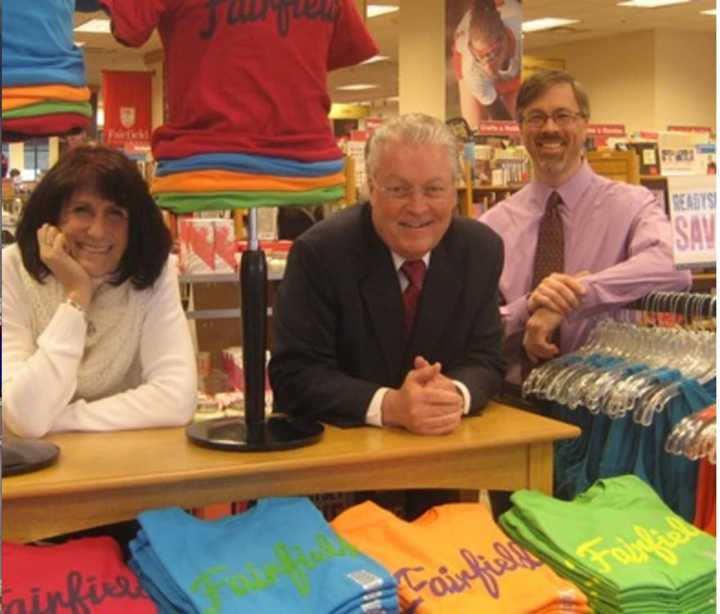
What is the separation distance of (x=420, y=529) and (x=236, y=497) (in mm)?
362

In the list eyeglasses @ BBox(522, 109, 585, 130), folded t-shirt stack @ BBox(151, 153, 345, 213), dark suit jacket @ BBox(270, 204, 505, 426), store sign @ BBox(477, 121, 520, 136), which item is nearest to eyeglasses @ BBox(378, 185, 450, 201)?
dark suit jacket @ BBox(270, 204, 505, 426)

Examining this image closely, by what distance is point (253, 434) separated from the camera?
6.62 feet

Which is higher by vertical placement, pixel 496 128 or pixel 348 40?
pixel 496 128

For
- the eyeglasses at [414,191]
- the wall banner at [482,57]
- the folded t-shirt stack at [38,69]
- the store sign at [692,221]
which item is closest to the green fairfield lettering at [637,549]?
the store sign at [692,221]

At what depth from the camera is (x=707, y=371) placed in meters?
2.37

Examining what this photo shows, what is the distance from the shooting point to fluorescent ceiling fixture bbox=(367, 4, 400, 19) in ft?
38.9

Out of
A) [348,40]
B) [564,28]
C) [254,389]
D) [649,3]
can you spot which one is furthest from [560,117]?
[564,28]

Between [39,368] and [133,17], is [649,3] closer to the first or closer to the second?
[133,17]

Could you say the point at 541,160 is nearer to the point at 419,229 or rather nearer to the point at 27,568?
the point at 419,229

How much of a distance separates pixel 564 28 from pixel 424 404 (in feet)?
41.5

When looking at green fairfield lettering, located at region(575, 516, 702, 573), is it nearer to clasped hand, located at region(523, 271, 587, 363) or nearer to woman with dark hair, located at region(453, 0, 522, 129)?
clasped hand, located at region(523, 271, 587, 363)

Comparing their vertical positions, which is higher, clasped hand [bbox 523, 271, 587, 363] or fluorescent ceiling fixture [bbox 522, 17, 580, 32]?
fluorescent ceiling fixture [bbox 522, 17, 580, 32]

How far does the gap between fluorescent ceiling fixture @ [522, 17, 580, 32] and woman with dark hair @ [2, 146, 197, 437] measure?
1155 centimetres

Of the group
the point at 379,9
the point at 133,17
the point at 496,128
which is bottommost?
the point at 133,17
